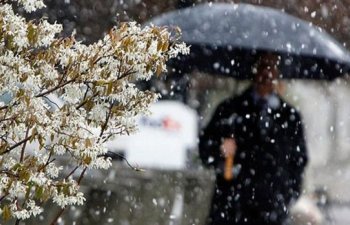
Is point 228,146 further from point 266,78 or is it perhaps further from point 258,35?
point 258,35

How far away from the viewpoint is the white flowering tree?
247 cm

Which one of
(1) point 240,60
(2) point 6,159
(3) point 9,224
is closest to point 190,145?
(1) point 240,60

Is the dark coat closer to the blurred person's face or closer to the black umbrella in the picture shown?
the blurred person's face

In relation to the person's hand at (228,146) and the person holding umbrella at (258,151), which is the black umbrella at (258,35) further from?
the person's hand at (228,146)

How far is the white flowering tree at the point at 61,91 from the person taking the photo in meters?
2.47

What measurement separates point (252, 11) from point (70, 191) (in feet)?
11.0

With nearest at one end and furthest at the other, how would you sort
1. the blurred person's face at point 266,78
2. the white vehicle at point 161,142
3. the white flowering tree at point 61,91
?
the white flowering tree at point 61,91
the blurred person's face at point 266,78
the white vehicle at point 161,142

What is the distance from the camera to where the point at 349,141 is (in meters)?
13.4

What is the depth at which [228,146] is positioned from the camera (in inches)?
217

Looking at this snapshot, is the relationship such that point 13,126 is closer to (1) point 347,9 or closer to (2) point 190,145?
(2) point 190,145

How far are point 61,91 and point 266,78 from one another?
9.40 ft

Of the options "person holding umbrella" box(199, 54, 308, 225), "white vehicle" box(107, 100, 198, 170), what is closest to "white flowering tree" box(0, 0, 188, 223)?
"person holding umbrella" box(199, 54, 308, 225)

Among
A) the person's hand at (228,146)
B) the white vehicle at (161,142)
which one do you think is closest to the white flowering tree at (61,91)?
the person's hand at (228,146)

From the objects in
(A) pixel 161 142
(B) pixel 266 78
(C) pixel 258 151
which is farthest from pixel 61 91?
(A) pixel 161 142
